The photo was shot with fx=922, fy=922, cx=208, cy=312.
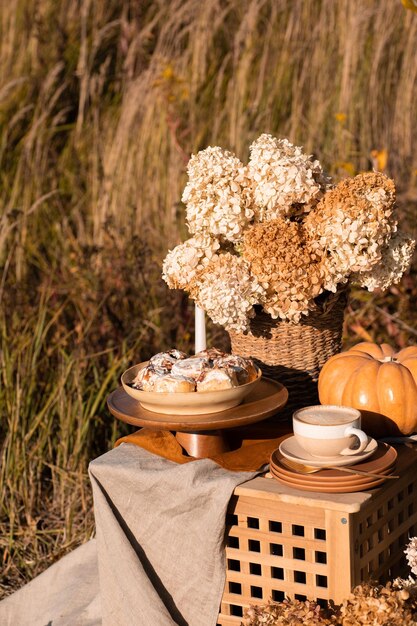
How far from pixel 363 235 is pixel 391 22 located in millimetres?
3442

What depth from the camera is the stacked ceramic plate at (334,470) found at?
2.11m

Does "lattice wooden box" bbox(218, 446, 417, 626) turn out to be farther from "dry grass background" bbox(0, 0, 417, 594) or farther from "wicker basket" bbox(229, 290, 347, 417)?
"dry grass background" bbox(0, 0, 417, 594)

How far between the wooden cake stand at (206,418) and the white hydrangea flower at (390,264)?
0.38 m

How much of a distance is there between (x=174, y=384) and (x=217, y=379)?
11 centimetres

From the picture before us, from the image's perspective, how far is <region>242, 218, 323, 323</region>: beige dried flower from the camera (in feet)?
7.96

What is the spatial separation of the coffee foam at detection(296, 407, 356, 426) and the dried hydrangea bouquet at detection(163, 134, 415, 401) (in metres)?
0.33

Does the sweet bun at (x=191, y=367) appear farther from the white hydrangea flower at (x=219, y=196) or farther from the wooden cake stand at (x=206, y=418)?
the white hydrangea flower at (x=219, y=196)

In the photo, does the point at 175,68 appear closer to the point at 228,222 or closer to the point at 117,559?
the point at 228,222

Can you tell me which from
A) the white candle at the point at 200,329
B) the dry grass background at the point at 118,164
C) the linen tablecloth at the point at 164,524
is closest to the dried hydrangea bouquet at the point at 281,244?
the white candle at the point at 200,329

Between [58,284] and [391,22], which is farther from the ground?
[391,22]

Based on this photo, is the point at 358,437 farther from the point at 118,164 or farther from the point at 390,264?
the point at 118,164

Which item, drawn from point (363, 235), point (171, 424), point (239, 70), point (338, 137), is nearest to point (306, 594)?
point (171, 424)

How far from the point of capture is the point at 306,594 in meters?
2.20

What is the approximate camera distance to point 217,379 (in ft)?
7.53
